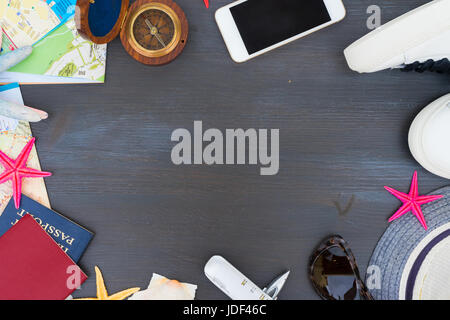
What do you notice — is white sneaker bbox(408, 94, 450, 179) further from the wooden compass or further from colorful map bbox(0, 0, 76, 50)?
colorful map bbox(0, 0, 76, 50)

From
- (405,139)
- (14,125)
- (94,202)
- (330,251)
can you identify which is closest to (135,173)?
(94,202)

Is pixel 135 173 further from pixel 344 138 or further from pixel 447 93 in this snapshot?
pixel 447 93

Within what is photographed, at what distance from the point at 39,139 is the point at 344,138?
1.87ft

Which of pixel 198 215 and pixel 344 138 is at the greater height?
pixel 344 138

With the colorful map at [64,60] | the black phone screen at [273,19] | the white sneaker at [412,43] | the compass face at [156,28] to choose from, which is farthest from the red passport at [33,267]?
the white sneaker at [412,43]

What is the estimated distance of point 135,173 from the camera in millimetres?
590

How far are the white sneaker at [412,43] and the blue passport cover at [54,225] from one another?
579 millimetres

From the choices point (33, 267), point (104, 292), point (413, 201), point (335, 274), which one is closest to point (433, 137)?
point (413, 201)

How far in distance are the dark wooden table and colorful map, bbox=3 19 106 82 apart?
3 cm

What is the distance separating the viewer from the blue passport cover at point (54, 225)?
58cm

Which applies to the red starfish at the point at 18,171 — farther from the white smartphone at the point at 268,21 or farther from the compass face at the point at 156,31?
the white smartphone at the point at 268,21

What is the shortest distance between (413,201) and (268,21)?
418mm

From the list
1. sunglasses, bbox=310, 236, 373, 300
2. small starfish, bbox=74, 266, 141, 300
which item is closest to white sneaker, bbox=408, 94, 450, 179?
sunglasses, bbox=310, 236, 373, 300
